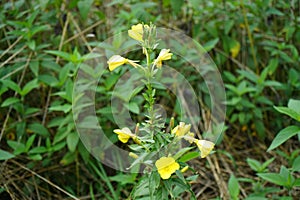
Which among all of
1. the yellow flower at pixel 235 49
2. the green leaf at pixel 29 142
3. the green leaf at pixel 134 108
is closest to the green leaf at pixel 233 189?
the green leaf at pixel 134 108

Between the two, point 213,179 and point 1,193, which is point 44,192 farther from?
point 213,179

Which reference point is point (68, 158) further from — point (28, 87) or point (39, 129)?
point (28, 87)

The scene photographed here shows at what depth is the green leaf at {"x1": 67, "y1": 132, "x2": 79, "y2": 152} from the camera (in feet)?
5.32

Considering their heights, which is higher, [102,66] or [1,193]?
[102,66]

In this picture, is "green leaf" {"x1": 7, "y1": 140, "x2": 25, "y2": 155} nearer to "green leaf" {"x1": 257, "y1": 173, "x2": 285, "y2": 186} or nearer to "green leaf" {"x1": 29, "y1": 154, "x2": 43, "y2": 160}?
"green leaf" {"x1": 29, "y1": 154, "x2": 43, "y2": 160}

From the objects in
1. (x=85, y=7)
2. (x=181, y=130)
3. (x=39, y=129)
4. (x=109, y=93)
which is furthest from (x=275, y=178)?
(x=85, y=7)

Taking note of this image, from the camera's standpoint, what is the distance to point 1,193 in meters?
1.64

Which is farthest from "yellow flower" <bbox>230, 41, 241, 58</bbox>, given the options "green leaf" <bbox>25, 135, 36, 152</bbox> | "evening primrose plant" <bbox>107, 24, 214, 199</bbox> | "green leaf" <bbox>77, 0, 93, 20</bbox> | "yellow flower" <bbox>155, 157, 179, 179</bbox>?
"yellow flower" <bbox>155, 157, 179, 179</bbox>

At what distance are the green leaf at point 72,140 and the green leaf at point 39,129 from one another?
135 millimetres

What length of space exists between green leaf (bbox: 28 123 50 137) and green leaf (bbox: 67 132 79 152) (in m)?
0.14

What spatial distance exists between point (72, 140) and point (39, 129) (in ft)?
0.64

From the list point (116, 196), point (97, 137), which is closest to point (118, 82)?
point (97, 137)

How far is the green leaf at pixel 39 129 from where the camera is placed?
1.74 metres

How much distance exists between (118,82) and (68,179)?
0.48m
